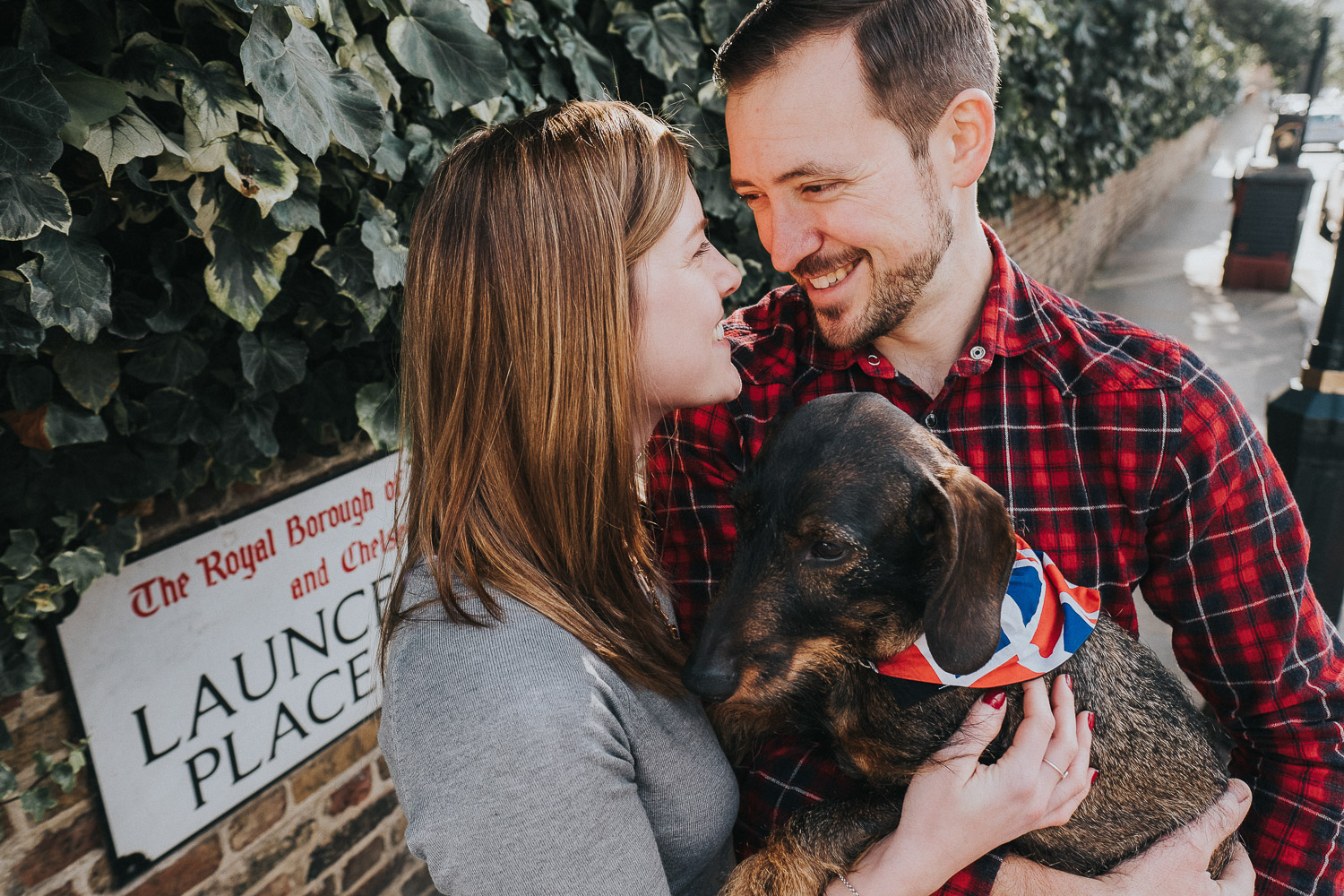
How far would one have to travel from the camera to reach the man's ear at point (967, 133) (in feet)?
7.09

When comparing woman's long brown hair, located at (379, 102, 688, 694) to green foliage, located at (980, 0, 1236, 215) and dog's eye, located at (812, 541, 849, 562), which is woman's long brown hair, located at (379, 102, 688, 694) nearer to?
dog's eye, located at (812, 541, 849, 562)

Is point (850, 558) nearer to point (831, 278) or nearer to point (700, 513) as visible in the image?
point (700, 513)

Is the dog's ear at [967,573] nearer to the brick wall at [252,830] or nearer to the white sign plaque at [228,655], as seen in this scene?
the white sign plaque at [228,655]

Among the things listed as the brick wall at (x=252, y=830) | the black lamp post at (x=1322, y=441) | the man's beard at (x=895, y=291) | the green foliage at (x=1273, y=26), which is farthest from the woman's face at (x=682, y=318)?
the green foliage at (x=1273, y=26)

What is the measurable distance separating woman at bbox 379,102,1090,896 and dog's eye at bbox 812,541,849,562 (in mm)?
373

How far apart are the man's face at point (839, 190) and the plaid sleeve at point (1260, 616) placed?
684mm

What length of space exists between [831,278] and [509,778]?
144cm

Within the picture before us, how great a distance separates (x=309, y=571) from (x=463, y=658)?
164 centimetres

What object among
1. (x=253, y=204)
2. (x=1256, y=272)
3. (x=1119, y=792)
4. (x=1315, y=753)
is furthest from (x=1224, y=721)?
(x=1256, y=272)

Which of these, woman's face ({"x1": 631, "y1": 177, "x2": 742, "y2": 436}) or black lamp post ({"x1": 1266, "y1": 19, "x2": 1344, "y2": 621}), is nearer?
woman's face ({"x1": 631, "y1": 177, "x2": 742, "y2": 436})

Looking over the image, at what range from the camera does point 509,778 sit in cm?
129

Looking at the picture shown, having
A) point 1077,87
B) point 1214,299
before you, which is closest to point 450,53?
point 1077,87

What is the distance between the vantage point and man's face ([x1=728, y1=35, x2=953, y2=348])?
2037mm

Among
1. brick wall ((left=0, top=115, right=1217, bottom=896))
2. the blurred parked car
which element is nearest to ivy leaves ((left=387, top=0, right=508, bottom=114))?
brick wall ((left=0, top=115, right=1217, bottom=896))
